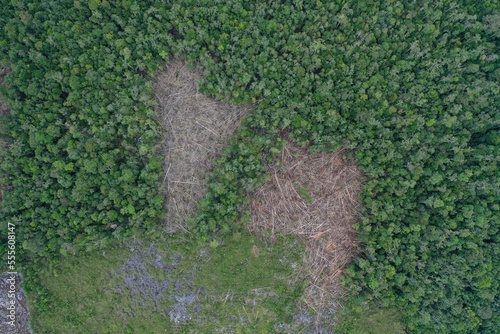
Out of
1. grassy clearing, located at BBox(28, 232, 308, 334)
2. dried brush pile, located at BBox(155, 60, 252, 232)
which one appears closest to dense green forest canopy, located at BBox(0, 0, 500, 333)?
dried brush pile, located at BBox(155, 60, 252, 232)

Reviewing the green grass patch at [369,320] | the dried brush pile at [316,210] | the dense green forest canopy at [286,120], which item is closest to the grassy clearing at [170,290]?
the dried brush pile at [316,210]

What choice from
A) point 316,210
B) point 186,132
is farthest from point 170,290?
point 316,210

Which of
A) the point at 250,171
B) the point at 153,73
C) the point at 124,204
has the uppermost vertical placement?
the point at 153,73

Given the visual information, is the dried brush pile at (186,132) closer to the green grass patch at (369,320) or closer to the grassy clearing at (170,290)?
the grassy clearing at (170,290)

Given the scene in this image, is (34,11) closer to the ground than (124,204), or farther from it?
farther from it

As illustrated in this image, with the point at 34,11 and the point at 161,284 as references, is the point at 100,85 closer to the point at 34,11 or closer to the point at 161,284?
the point at 34,11

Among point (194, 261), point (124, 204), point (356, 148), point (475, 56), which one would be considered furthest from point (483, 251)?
point (124, 204)
